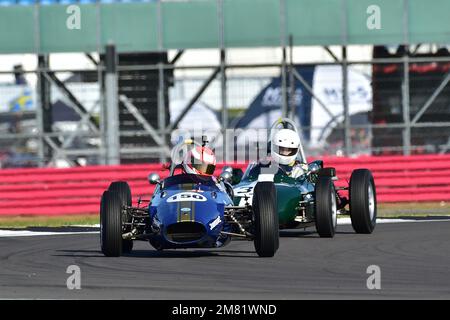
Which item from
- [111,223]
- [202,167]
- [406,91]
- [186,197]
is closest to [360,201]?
[202,167]

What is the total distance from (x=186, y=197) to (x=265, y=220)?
838 millimetres

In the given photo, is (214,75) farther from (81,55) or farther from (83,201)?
(83,201)

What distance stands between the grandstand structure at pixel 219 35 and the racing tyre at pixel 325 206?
11773mm

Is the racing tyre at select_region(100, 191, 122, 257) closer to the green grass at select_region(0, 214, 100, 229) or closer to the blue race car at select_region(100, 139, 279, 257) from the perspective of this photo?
the blue race car at select_region(100, 139, 279, 257)

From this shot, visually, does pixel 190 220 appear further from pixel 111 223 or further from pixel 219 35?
pixel 219 35

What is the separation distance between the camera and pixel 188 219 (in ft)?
42.5

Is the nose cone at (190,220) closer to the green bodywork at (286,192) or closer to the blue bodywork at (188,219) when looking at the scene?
the blue bodywork at (188,219)

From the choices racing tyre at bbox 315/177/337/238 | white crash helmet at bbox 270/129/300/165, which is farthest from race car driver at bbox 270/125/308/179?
racing tyre at bbox 315/177/337/238

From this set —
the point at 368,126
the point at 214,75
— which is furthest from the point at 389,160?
the point at 214,75

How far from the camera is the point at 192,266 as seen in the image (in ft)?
41.2

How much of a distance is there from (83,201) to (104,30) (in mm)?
6561

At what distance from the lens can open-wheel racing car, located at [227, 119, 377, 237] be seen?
1547 cm

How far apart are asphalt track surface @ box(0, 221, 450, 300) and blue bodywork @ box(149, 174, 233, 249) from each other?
21 cm

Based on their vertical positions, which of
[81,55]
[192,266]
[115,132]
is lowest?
[192,266]
